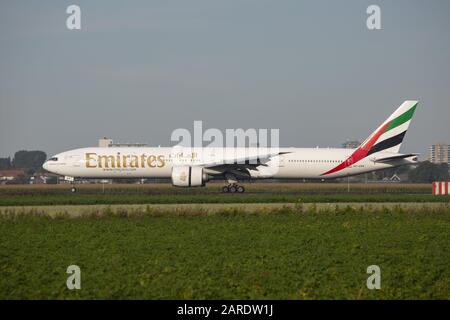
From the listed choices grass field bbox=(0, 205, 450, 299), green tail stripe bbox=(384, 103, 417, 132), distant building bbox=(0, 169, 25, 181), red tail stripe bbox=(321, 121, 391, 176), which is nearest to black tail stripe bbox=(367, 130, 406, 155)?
red tail stripe bbox=(321, 121, 391, 176)

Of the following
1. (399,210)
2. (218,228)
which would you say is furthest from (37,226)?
(399,210)

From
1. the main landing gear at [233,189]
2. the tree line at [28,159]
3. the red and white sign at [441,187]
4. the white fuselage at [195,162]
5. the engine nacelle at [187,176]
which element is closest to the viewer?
the engine nacelle at [187,176]

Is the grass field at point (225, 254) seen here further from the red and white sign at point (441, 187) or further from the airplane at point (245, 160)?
the red and white sign at point (441, 187)

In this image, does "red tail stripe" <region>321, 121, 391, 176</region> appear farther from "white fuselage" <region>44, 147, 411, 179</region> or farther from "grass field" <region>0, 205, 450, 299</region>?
"grass field" <region>0, 205, 450, 299</region>

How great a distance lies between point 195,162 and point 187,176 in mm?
3277

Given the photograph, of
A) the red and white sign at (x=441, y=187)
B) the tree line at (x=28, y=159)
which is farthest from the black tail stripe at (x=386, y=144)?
the tree line at (x=28, y=159)

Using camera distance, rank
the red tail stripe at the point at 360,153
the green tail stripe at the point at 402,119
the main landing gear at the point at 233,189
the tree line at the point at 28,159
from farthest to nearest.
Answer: the tree line at the point at 28,159
the green tail stripe at the point at 402,119
the red tail stripe at the point at 360,153
the main landing gear at the point at 233,189

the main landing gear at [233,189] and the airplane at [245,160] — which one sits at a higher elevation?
the airplane at [245,160]

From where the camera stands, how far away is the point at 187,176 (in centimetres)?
4069

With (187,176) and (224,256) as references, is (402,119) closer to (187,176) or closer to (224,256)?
(187,176)

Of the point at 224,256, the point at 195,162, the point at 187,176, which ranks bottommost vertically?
the point at 224,256

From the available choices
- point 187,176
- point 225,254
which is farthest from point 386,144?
point 225,254

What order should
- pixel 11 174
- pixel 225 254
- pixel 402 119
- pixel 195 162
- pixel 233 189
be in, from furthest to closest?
pixel 11 174 < pixel 402 119 < pixel 195 162 < pixel 233 189 < pixel 225 254

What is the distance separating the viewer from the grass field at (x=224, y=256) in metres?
11.7
